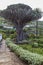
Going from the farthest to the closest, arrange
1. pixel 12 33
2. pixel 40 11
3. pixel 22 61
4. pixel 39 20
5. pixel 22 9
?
pixel 12 33, pixel 39 20, pixel 40 11, pixel 22 9, pixel 22 61

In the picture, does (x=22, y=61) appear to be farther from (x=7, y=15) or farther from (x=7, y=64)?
(x=7, y=15)

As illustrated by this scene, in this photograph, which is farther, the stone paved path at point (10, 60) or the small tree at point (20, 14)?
the small tree at point (20, 14)

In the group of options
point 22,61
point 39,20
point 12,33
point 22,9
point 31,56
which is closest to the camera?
point 31,56

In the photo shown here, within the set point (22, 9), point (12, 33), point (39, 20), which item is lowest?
point (12, 33)

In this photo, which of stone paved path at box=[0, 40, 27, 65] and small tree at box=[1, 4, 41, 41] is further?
small tree at box=[1, 4, 41, 41]

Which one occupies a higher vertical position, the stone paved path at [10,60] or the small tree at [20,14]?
the small tree at [20,14]

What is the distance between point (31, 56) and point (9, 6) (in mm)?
6116

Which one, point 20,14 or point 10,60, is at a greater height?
point 20,14

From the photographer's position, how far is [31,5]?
11.1 metres

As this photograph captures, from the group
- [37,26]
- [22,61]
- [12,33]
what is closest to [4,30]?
[12,33]

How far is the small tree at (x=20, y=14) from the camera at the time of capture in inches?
416

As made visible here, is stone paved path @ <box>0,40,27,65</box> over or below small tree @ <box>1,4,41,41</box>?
below

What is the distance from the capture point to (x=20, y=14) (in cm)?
1058

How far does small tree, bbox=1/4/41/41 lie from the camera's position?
34.7ft
